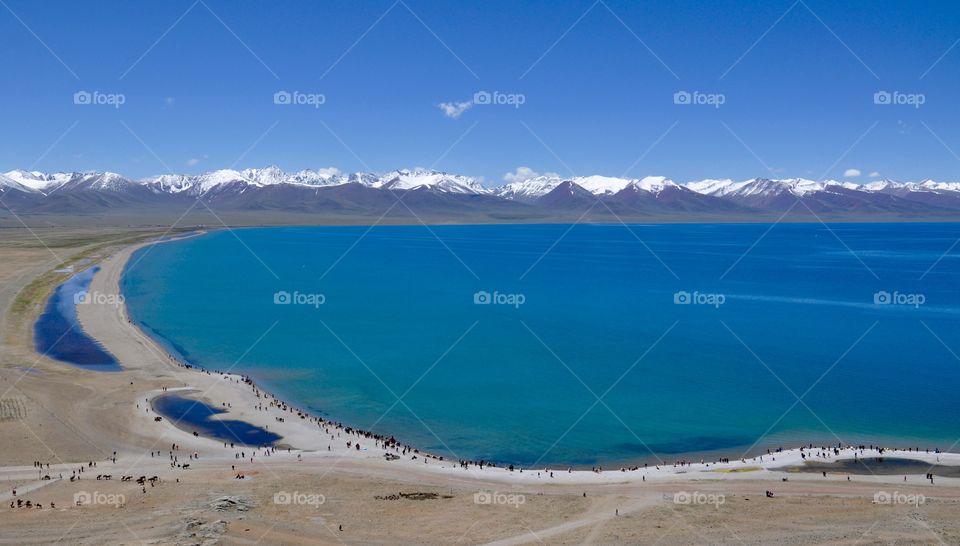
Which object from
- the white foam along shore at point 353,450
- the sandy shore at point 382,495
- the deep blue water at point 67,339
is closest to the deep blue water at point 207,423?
the white foam along shore at point 353,450

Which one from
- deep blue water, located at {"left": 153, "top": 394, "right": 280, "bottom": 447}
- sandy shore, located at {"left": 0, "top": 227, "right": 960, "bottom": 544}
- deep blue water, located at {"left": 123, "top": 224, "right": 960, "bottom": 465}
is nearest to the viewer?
sandy shore, located at {"left": 0, "top": 227, "right": 960, "bottom": 544}

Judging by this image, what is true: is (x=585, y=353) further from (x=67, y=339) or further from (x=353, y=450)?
(x=67, y=339)

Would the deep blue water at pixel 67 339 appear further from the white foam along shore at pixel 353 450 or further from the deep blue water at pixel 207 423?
the deep blue water at pixel 207 423

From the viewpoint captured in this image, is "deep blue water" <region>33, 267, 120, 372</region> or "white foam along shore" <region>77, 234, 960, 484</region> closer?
"white foam along shore" <region>77, 234, 960, 484</region>

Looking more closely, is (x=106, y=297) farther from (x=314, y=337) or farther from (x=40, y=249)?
(x=40, y=249)

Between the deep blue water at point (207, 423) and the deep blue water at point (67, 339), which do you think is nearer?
the deep blue water at point (207, 423)

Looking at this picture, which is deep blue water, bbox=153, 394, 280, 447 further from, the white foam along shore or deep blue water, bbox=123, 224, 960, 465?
deep blue water, bbox=123, 224, 960, 465

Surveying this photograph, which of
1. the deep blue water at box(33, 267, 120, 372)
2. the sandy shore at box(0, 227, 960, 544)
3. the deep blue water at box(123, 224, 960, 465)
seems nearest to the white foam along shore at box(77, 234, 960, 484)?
the sandy shore at box(0, 227, 960, 544)
